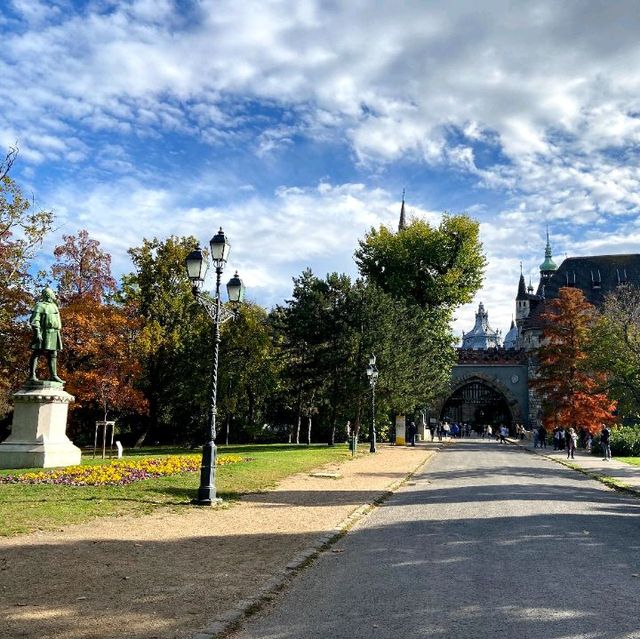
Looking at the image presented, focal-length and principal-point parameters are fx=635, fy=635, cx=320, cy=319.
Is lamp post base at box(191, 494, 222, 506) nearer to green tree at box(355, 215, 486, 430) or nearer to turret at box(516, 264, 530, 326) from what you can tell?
green tree at box(355, 215, 486, 430)

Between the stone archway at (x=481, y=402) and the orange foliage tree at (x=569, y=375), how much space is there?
740 inches

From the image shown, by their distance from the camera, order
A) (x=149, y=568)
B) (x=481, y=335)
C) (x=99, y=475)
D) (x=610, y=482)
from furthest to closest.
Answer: (x=481, y=335) < (x=610, y=482) < (x=99, y=475) < (x=149, y=568)

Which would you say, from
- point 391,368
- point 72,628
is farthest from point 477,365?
point 72,628

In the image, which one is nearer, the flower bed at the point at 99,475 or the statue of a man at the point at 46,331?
the flower bed at the point at 99,475

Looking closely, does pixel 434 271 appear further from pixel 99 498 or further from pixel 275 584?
pixel 275 584

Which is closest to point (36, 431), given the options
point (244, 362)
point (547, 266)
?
point (244, 362)

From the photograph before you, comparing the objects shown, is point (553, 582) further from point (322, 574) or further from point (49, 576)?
point (49, 576)

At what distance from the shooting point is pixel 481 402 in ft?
262

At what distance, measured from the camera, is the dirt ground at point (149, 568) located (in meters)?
5.06

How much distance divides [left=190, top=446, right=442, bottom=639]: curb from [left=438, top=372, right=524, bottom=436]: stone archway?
5084 cm

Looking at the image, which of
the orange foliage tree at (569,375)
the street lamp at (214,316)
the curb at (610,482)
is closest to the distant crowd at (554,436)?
the orange foliage tree at (569,375)

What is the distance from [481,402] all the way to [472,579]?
75.9 meters

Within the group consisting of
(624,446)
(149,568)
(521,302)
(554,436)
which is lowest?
(554,436)

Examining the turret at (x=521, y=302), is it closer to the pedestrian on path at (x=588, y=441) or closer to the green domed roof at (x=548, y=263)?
the green domed roof at (x=548, y=263)
